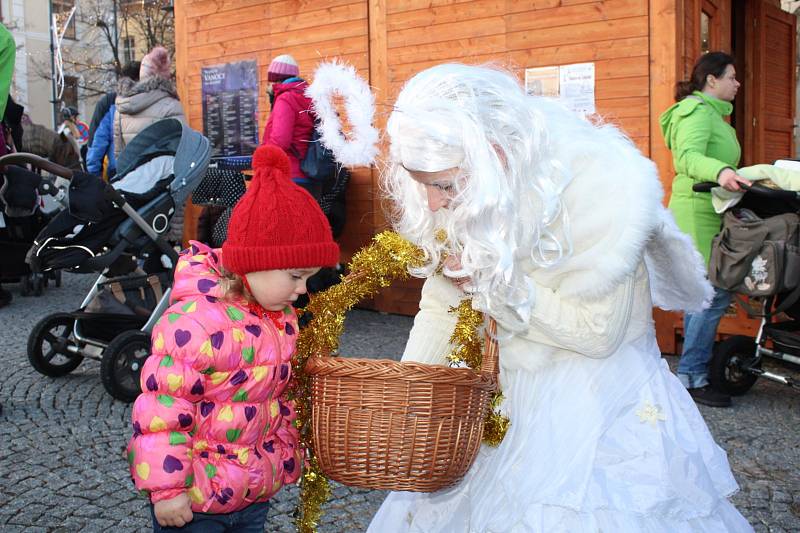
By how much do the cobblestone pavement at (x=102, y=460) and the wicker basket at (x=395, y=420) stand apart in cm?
158

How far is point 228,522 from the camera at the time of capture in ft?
6.71

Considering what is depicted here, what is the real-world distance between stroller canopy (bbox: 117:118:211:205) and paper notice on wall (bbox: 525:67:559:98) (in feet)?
8.55

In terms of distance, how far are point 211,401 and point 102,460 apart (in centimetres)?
216

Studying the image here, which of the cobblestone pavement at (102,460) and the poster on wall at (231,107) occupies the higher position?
the poster on wall at (231,107)

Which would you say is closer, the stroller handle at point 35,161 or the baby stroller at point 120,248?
the stroller handle at point 35,161

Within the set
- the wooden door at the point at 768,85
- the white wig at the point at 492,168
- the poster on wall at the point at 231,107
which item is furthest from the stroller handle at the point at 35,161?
the wooden door at the point at 768,85

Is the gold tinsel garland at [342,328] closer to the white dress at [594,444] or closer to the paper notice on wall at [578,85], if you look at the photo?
the white dress at [594,444]

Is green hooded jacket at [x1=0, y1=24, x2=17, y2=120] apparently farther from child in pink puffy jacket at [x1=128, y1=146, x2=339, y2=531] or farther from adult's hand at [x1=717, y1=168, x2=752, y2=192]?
adult's hand at [x1=717, y1=168, x2=752, y2=192]

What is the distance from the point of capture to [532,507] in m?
1.73

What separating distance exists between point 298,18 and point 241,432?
6.41 meters

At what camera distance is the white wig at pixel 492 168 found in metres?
1.67

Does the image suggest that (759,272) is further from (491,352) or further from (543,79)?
(491,352)

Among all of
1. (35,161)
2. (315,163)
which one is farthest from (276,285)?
(315,163)

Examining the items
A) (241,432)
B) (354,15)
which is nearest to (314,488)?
(241,432)
